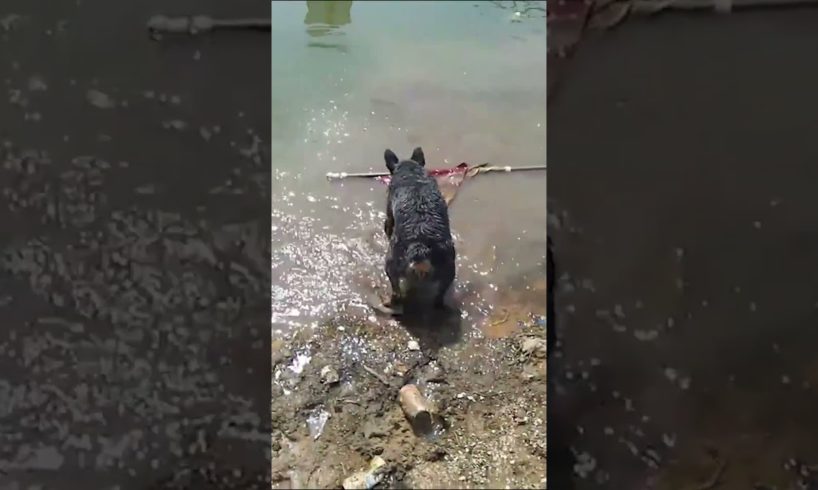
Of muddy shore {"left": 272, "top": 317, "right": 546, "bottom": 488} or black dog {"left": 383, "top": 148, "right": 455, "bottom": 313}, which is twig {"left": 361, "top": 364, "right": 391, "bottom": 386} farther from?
black dog {"left": 383, "top": 148, "right": 455, "bottom": 313}

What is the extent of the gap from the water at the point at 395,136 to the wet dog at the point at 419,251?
0.15m

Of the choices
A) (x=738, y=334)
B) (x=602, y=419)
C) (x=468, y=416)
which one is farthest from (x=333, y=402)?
(x=738, y=334)

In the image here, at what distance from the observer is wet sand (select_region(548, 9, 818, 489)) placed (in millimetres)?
1244

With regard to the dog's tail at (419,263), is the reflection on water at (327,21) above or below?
above

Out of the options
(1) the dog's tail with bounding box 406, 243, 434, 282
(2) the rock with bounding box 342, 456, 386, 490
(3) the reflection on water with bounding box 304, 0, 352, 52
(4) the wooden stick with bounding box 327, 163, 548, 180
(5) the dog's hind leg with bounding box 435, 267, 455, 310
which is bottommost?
(2) the rock with bounding box 342, 456, 386, 490

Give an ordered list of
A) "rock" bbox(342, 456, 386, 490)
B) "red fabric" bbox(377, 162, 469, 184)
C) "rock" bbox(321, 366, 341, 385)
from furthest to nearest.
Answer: "red fabric" bbox(377, 162, 469, 184) < "rock" bbox(321, 366, 341, 385) < "rock" bbox(342, 456, 386, 490)

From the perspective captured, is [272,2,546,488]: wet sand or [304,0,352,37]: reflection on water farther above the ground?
[304,0,352,37]: reflection on water

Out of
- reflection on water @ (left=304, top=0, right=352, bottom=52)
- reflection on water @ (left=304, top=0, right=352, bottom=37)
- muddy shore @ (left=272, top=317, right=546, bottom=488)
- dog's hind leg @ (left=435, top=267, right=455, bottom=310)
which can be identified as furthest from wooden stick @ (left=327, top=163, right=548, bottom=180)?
reflection on water @ (left=304, top=0, right=352, bottom=37)

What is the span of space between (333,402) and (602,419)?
131 cm

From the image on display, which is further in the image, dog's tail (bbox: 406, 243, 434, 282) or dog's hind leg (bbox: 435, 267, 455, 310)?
dog's hind leg (bbox: 435, 267, 455, 310)

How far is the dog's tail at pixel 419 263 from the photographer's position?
2842mm

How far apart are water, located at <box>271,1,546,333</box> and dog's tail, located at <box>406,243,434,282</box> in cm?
26

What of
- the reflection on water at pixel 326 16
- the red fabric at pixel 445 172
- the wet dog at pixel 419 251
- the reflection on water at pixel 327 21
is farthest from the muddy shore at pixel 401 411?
the reflection on water at pixel 326 16

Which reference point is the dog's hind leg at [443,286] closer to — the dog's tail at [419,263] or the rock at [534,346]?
the dog's tail at [419,263]
